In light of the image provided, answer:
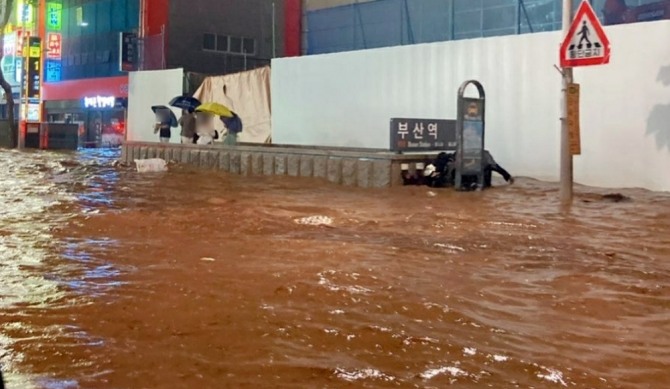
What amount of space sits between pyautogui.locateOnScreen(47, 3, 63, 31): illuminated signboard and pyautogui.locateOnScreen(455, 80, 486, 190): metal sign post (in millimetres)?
29817

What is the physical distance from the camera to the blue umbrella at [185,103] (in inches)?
886

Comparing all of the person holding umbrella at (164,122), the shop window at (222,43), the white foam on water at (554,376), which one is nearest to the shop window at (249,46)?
the shop window at (222,43)

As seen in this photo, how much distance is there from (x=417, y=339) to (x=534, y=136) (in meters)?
11.0

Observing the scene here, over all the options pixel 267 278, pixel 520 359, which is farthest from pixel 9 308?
pixel 520 359

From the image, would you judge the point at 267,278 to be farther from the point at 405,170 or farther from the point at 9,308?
the point at 405,170

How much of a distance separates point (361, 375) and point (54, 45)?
123ft

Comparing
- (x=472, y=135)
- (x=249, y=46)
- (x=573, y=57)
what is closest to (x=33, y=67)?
(x=249, y=46)

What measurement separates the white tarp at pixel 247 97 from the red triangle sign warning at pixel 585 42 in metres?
11.8

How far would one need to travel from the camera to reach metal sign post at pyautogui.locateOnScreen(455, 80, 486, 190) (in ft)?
44.1

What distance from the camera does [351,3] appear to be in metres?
28.3

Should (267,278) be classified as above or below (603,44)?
below

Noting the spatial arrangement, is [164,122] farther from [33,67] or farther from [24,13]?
[24,13]

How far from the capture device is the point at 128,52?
29969mm

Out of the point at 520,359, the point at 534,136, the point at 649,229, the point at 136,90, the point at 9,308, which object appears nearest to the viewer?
the point at 520,359
